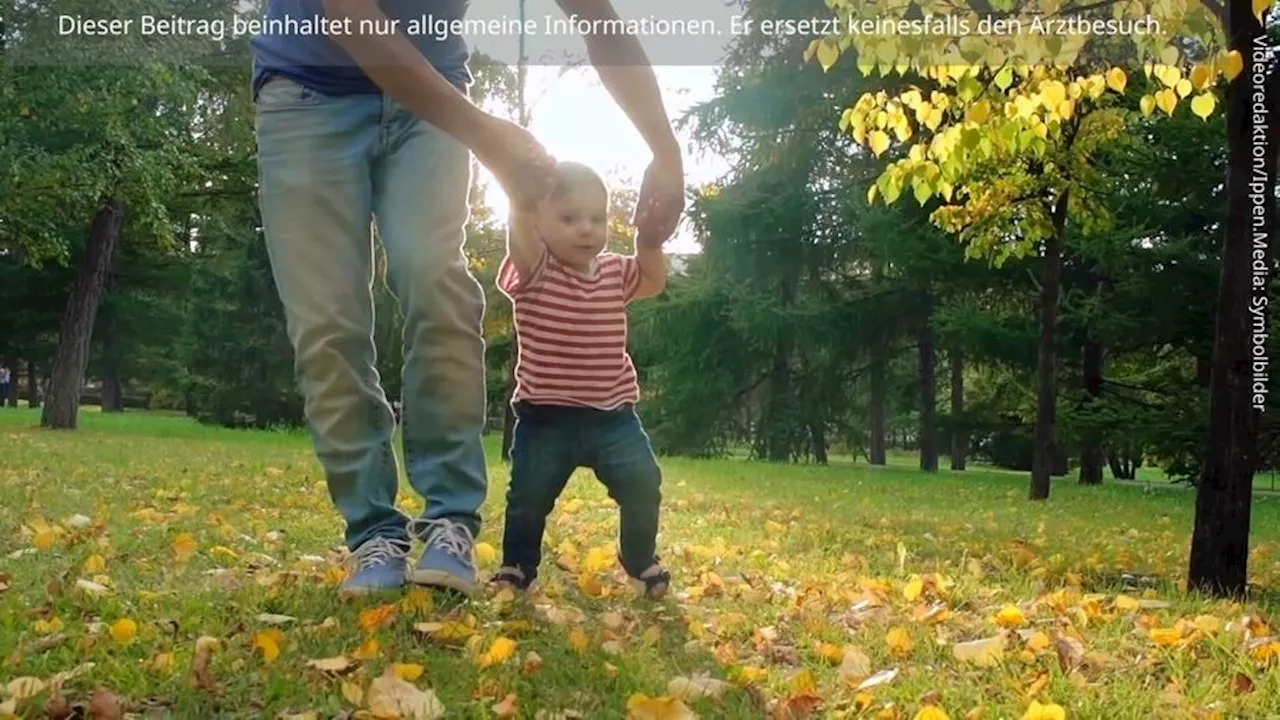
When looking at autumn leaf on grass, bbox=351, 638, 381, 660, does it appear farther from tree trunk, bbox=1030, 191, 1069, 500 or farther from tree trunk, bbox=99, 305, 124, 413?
tree trunk, bbox=99, 305, 124, 413

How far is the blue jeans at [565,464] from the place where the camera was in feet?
10.5

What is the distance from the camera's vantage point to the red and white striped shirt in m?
3.17

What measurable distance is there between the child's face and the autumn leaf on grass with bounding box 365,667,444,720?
145 centimetres

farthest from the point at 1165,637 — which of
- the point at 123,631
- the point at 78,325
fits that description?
the point at 78,325

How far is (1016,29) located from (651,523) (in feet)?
7.65

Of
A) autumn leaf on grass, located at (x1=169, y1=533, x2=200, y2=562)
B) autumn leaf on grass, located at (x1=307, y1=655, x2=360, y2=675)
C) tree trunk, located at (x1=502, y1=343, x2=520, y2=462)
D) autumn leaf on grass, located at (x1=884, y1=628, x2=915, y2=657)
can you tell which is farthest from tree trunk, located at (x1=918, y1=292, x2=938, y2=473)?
autumn leaf on grass, located at (x1=307, y1=655, x2=360, y2=675)

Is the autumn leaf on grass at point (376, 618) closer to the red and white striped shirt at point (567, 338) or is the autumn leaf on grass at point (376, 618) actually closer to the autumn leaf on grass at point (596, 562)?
the red and white striped shirt at point (567, 338)

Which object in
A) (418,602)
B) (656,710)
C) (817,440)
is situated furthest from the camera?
(817,440)

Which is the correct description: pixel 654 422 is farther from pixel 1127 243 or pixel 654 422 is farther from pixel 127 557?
pixel 127 557

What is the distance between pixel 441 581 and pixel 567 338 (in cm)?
75

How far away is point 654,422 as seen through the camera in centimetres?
2469

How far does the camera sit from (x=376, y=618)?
8.34 feet

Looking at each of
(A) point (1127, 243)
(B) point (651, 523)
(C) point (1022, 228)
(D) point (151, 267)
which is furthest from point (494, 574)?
(D) point (151, 267)

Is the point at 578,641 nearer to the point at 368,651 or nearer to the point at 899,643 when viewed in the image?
the point at 368,651
